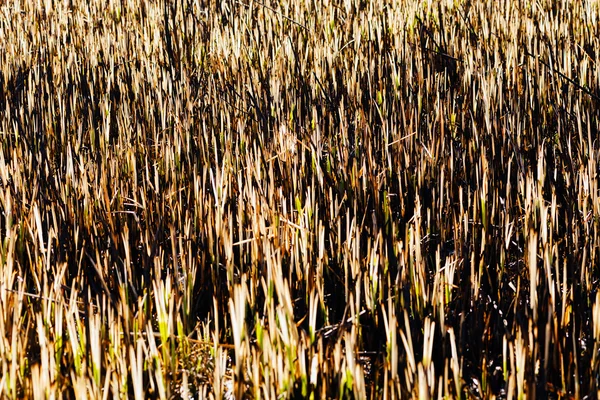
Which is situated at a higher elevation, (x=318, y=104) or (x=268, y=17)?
(x=268, y=17)

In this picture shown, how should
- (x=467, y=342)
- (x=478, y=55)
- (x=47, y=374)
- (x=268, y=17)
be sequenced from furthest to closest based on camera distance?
1. (x=268, y=17)
2. (x=478, y=55)
3. (x=467, y=342)
4. (x=47, y=374)

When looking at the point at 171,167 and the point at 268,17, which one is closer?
the point at 171,167

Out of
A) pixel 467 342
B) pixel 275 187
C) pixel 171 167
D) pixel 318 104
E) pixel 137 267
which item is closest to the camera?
pixel 467 342

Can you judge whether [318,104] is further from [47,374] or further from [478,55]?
[47,374]

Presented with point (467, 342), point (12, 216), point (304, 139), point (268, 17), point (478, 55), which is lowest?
point (467, 342)

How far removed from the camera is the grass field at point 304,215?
4.03ft

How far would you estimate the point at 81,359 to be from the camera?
4.12 ft

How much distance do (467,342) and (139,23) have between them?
136 inches

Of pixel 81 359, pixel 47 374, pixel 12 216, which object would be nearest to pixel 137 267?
pixel 12 216

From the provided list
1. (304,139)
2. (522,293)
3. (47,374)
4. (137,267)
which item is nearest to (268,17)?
(304,139)

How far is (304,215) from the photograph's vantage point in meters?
1.71

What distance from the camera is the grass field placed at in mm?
1229

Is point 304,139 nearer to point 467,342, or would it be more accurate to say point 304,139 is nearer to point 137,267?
point 137,267

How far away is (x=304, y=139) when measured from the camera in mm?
2309
